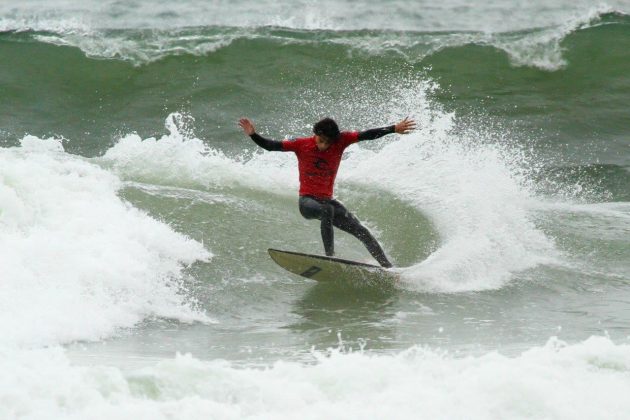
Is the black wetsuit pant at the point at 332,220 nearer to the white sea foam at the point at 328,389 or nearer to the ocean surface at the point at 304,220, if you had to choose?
the ocean surface at the point at 304,220

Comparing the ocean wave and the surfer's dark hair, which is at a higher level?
the ocean wave

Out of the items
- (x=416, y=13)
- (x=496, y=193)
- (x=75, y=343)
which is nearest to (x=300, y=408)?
(x=75, y=343)

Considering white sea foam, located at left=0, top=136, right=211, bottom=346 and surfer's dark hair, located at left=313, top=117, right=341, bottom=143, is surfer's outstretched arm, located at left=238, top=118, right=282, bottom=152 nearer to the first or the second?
surfer's dark hair, located at left=313, top=117, right=341, bottom=143

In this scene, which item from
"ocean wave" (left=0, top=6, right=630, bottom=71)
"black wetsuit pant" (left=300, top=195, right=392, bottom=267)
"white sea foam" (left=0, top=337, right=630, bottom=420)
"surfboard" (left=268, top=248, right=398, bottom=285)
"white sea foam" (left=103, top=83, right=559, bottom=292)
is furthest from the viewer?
"ocean wave" (left=0, top=6, right=630, bottom=71)

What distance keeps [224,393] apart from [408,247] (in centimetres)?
533

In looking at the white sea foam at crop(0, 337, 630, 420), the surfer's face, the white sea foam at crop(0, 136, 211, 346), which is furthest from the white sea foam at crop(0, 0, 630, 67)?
the white sea foam at crop(0, 337, 630, 420)

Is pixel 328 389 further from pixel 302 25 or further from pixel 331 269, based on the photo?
pixel 302 25

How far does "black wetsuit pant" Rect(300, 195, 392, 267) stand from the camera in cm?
924

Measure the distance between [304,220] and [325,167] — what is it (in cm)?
223

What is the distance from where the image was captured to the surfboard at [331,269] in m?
9.14

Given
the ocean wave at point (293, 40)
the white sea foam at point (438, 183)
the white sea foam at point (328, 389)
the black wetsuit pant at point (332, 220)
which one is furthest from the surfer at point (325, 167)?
the ocean wave at point (293, 40)

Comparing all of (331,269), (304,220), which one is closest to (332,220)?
(331,269)

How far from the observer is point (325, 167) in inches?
363

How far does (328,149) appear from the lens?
360 inches
